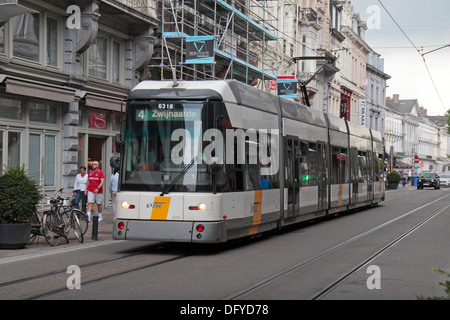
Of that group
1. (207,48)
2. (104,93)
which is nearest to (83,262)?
(104,93)

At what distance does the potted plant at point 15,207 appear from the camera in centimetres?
1296

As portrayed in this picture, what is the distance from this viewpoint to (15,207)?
13031 millimetres

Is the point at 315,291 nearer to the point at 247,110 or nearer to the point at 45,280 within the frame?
the point at 45,280

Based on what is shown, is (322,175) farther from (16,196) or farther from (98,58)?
(16,196)

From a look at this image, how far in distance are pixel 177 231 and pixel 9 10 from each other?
838 centimetres

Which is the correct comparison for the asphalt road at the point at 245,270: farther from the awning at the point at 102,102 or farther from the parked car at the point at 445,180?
the parked car at the point at 445,180

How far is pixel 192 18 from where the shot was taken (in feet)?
95.8

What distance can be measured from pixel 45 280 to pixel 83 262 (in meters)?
2.00

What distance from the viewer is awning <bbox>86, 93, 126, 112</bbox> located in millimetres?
22084

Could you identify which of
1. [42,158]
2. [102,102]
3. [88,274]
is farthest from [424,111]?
[88,274]

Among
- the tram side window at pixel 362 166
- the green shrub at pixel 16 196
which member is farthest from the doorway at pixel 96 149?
the green shrub at pixel 16 196

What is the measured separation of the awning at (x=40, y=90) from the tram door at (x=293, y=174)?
23.9ft

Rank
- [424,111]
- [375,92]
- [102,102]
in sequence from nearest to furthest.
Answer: [102,102]
[375,92]
[424,111]

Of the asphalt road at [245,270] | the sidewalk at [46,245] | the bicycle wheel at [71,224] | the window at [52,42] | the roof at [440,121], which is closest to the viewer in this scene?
the asphalt road at [245,270]
